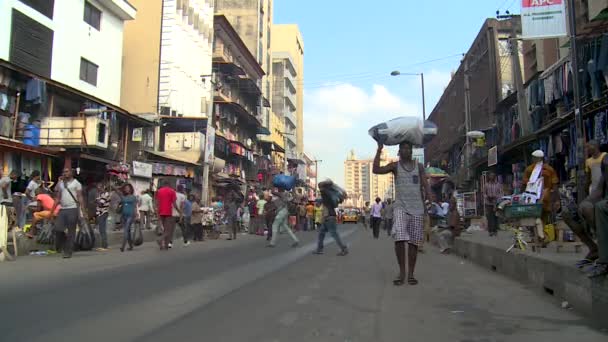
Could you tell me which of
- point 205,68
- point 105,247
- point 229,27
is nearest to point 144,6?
point 205,68

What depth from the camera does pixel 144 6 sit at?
115ft

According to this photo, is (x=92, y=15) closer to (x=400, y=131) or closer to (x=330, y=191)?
(x=330, y=191)

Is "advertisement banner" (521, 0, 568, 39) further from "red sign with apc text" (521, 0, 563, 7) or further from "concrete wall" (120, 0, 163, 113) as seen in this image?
"concrete wall" (120, 0, 163, 113)

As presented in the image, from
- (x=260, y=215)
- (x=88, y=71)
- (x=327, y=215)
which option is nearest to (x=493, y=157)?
(x=260, y=215)

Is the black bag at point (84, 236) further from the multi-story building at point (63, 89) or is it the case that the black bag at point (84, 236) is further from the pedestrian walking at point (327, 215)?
the multi-story building at point (63, 89)

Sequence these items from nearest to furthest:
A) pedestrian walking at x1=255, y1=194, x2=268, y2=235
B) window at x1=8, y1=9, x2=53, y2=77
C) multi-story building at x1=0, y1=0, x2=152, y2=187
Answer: multi-story building at x1=0, y1=0, x2=152, y2=187
window at x1=8, y1=9, x2=53, y2=77
pedestrian walking at x1=255, y1=194, x2=268, y2=235

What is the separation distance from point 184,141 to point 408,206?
28334 millimetres

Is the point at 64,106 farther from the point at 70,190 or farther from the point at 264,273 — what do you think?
the point at 264,273

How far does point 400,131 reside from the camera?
7.55m

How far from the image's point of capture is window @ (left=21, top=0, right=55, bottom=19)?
2155cm

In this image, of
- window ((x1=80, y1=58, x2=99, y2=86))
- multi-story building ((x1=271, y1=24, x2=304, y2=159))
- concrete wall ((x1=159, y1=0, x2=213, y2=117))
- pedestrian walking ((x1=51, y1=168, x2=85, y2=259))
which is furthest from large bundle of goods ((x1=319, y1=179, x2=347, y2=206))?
multi-story building ((x1=271, y1=24, x2=304, y2=159))

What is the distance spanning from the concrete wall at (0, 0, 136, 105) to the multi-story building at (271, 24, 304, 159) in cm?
4784

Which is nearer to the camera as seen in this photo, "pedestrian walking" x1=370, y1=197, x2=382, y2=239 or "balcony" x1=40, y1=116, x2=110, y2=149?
"balcony" x1=40, y1=116, x2=110, y2=149

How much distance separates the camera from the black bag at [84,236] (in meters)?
12.4
